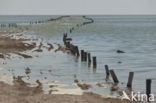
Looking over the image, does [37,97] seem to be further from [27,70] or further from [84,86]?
[27,70]

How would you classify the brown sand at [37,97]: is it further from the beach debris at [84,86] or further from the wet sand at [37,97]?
the beach debris at [84,86]

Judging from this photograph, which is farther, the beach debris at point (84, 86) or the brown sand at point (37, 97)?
the beach debris at point (84, 86)

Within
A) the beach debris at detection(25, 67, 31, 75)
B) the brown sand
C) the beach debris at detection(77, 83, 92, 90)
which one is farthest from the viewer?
the beach debris at detection(25, 67, 31, 75)

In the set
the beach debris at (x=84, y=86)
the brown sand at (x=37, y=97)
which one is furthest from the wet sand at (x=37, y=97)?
the beach debris at (x=84, y=86)

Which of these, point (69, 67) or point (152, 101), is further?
point (69, 67)

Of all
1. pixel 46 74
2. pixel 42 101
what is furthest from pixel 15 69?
pixel 42 101

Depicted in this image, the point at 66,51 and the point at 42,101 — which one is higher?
the point at 42,101

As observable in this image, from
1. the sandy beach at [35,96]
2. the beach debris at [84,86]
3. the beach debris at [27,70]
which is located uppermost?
the sandy beach at [35,96]

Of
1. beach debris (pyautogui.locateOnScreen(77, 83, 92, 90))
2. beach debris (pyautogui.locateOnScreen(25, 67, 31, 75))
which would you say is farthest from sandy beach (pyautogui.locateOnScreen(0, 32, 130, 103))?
beach debris (pyautogui.locateOnScreen(25, 67, 31, 75))

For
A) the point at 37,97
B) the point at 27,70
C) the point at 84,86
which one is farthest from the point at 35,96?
the point at 27,70

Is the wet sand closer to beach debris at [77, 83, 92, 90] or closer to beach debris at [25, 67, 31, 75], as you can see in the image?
beach debris at [77, 83, 92, 90]

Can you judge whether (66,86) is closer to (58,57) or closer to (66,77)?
(66,77)

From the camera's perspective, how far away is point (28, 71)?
27.8m

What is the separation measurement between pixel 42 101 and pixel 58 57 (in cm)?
2035
